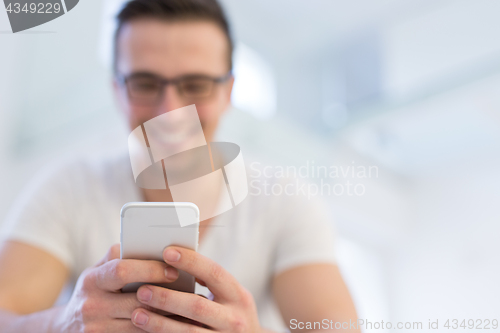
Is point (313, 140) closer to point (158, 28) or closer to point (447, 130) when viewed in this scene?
point (447, 130)

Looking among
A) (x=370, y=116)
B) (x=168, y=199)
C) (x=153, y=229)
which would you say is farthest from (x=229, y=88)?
(x=370, y=116)

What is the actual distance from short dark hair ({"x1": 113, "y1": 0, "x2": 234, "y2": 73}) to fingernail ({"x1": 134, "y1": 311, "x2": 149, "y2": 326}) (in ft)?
1.25

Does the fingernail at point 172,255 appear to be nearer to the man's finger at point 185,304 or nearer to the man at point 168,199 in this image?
the man's finger at point 185,304

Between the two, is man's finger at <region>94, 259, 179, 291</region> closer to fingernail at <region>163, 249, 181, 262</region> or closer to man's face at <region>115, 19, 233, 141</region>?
fingernail at <region>163, 249, 181, 262</region>

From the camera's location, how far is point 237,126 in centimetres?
88

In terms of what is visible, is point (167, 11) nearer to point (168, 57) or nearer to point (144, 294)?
point (168, 57)

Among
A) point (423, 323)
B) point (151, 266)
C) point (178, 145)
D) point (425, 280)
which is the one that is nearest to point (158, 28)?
point (178, 145)

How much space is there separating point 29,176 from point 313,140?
81cm

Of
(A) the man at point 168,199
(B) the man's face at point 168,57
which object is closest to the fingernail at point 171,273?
(A) the man at point 168,199

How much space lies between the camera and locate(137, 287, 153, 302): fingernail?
1.10ft

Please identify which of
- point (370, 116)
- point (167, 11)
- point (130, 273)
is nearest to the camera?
point (130, 273)

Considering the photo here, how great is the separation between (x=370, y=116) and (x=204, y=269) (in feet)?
3.24

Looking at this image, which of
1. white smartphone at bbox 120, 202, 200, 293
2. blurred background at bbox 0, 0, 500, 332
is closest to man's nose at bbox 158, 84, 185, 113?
blurred background at bbox 0, 0, 500, 332

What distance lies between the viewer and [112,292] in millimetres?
356
